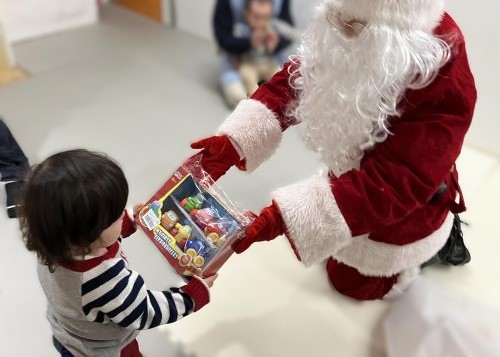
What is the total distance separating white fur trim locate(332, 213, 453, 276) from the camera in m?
0.95

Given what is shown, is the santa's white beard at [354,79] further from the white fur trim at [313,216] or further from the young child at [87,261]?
the young child at [87,261]

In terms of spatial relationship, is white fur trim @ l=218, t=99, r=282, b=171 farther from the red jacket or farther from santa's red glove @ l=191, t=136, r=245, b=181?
the red jacket

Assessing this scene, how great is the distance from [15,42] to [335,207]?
1889 mm

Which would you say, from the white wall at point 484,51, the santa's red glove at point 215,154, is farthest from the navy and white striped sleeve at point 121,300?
the white wall at point 484,51

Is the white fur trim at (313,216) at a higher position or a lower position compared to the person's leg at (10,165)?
higher

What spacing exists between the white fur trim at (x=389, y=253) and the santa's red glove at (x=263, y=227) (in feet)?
0.80

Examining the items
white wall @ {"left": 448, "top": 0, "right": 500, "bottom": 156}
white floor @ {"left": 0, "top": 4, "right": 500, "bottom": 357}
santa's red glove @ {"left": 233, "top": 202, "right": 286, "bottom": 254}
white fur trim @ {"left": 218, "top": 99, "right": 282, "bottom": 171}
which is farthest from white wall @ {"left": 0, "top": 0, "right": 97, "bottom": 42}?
santa's red glove @ {"left": 233, "top": 202, "right": 286, "bottom": 254}

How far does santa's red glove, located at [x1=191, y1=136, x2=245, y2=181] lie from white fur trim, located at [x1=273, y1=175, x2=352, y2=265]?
0.18m

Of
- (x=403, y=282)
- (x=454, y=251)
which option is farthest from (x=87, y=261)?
(x=454, y=251)

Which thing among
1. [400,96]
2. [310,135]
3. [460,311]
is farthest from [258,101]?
[460,311]

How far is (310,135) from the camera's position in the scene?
2.99ft

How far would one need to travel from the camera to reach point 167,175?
147 cm

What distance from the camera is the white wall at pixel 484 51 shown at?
126 cm

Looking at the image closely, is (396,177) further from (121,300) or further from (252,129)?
(121,300)
